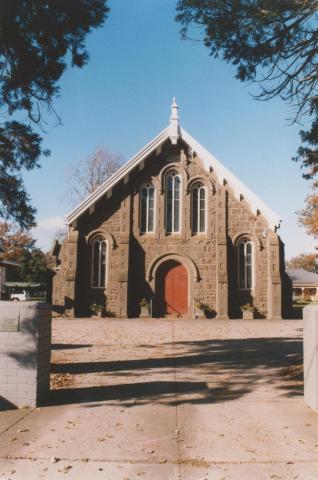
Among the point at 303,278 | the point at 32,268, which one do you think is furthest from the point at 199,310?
the point at 32,268

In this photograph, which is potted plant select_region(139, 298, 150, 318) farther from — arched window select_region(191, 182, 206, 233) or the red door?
arched window select_region(191, 182, 206, 233)

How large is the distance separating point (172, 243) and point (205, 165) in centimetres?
468

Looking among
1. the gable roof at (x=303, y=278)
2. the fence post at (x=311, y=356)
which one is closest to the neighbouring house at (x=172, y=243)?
the fence post at (x=311, y=356)

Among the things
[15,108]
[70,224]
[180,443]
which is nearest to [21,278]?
[70,224]

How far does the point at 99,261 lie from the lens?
25.2 metres

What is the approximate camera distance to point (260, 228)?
82.7 feet

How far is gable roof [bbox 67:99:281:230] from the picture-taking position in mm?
24875

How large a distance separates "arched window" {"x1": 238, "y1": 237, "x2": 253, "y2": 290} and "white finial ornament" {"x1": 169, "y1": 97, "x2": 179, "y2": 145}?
6629 millimetres

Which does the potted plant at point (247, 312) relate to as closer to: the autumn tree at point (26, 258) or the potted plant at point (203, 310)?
the potted plant at point (203, 310)

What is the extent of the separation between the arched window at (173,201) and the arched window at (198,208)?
2.71ft

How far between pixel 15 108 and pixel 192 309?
16.8 meters

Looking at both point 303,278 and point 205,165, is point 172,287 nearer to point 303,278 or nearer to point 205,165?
point 205,165

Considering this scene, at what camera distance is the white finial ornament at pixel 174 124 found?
25484 millimetres

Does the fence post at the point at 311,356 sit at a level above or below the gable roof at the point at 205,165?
below
